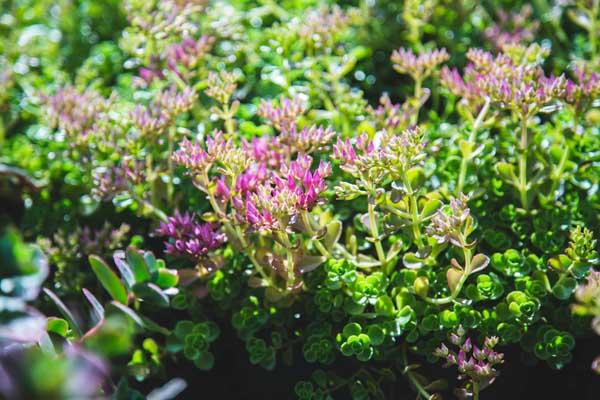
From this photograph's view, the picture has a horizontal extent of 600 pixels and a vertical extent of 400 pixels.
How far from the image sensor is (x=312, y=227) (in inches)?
49.5

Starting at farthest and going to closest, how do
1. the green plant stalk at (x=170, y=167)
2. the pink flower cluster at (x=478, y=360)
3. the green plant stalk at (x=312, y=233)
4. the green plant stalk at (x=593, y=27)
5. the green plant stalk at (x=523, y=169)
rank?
1. the green plant stalk at (x=593, y=27)
2. the green plant stalk at (x=170, y=167)
3. the green plant stalk at (x=523, y=169)
4. the green plant stalk at (x=312, y=233)
5. the pink flower cluster at (x=478, y=360)

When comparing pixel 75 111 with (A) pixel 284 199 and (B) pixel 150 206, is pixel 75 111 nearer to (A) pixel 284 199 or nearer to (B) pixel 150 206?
(B) pixel 150 206

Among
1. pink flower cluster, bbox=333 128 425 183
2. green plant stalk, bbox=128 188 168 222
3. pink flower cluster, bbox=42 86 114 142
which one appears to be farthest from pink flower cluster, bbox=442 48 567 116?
pink flower cluster, bbox=42 86 114 142

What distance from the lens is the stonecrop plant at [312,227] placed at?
3.79 ft

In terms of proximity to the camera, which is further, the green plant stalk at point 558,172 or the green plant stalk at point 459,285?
the green plant stalk at point 558,172

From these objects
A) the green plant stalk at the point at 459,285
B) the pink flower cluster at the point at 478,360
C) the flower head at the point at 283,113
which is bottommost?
the pink flower cluster at the point at 478,360

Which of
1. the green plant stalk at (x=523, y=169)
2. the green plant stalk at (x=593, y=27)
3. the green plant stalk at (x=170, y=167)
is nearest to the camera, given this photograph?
the green plant stalk at (x=523, y=169)

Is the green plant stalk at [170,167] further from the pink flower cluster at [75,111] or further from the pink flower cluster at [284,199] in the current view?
the pink flower cluster at [284,199]

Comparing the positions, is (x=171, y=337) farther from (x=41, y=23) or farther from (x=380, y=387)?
(x=41, y=23)

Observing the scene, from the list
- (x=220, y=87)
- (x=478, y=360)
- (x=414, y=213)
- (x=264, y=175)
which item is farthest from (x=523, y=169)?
(x=220, y=87)

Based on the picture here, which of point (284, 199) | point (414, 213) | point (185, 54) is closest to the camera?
point (284, 199)

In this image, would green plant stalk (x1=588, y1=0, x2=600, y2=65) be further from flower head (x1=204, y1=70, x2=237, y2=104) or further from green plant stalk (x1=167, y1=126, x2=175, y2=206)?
green plant stalk (x1=167, y1=126, x2=175, y2=206)

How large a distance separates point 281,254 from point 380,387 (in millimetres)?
332

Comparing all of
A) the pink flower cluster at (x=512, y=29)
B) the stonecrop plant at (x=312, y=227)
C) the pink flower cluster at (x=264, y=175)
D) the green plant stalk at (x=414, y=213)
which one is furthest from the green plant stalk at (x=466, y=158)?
the pink flower cluster at (x=512, y=29)
